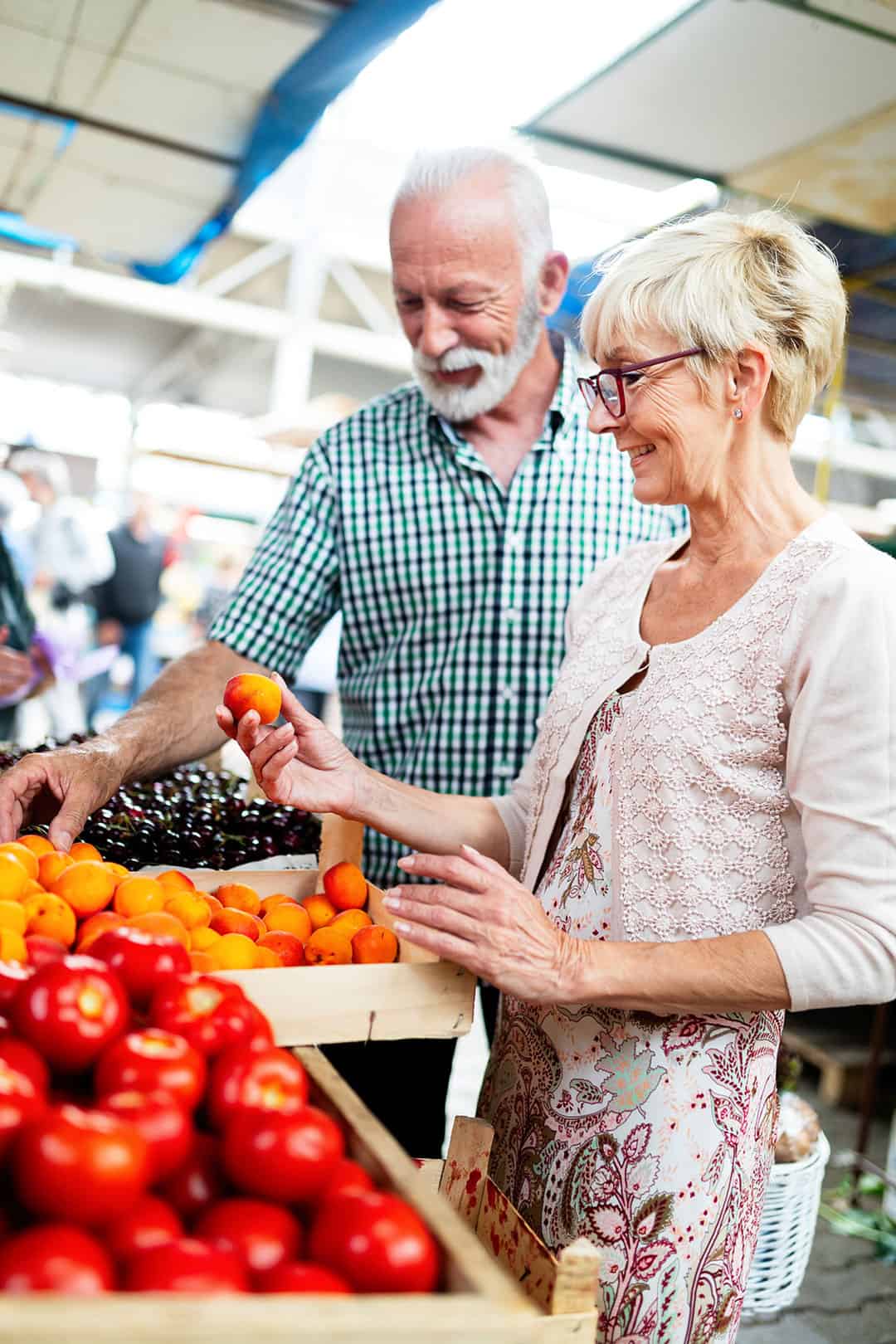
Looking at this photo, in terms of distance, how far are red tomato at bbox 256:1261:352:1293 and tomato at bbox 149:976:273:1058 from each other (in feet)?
0.78

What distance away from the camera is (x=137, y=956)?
113 cm

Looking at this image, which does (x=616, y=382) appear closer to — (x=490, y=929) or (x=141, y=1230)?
(x=490, y=929)

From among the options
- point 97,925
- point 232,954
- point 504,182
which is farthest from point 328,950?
point 504,182

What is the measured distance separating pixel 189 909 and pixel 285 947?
0.40ft

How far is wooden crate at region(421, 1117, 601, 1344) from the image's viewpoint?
104cm

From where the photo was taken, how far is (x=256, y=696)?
1.66 m

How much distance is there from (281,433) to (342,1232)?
6.10 meters

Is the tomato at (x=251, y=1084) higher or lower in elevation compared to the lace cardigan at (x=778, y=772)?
lower

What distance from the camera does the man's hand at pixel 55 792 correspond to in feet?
5.65

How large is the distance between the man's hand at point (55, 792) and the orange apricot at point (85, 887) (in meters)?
0.33

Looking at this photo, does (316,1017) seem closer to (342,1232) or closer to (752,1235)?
(342,1232)

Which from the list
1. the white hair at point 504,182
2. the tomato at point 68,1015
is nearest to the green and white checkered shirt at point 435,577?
the white hair at point 504,182

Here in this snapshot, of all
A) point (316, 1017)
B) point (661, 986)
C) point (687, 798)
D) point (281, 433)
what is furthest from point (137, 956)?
point (281, 433)

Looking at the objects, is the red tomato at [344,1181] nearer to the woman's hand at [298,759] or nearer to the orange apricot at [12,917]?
the orange apricot at [12,917]
